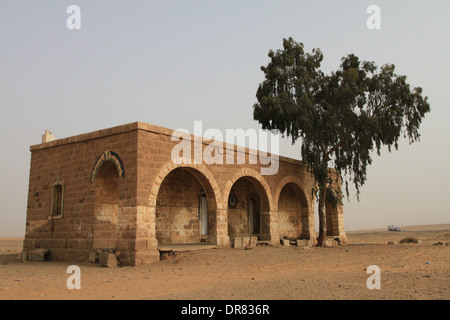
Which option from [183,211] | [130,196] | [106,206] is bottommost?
[183,211]

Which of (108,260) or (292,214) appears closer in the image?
(108,260)

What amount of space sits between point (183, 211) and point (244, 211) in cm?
376

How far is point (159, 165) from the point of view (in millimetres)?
11320

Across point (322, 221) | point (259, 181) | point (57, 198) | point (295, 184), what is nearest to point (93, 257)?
point (57, 198)

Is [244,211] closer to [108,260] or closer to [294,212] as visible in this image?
[294,212]

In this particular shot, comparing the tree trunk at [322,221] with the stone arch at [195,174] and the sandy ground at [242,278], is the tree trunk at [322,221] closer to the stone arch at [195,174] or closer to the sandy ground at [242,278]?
the sandy ground at [242,278]

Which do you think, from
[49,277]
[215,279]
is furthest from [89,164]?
[215,279]

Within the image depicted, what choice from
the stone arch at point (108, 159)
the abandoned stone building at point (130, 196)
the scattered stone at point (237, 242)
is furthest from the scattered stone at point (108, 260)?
the scattered stone at point (237, 242)

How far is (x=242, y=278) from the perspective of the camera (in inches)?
332

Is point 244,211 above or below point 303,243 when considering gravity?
above

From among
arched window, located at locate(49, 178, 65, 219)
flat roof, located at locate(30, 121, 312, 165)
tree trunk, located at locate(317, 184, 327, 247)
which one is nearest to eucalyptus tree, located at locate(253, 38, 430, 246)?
tree trunk, located at locate(317, 184, 327, 247)

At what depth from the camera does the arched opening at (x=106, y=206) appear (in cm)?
1169
